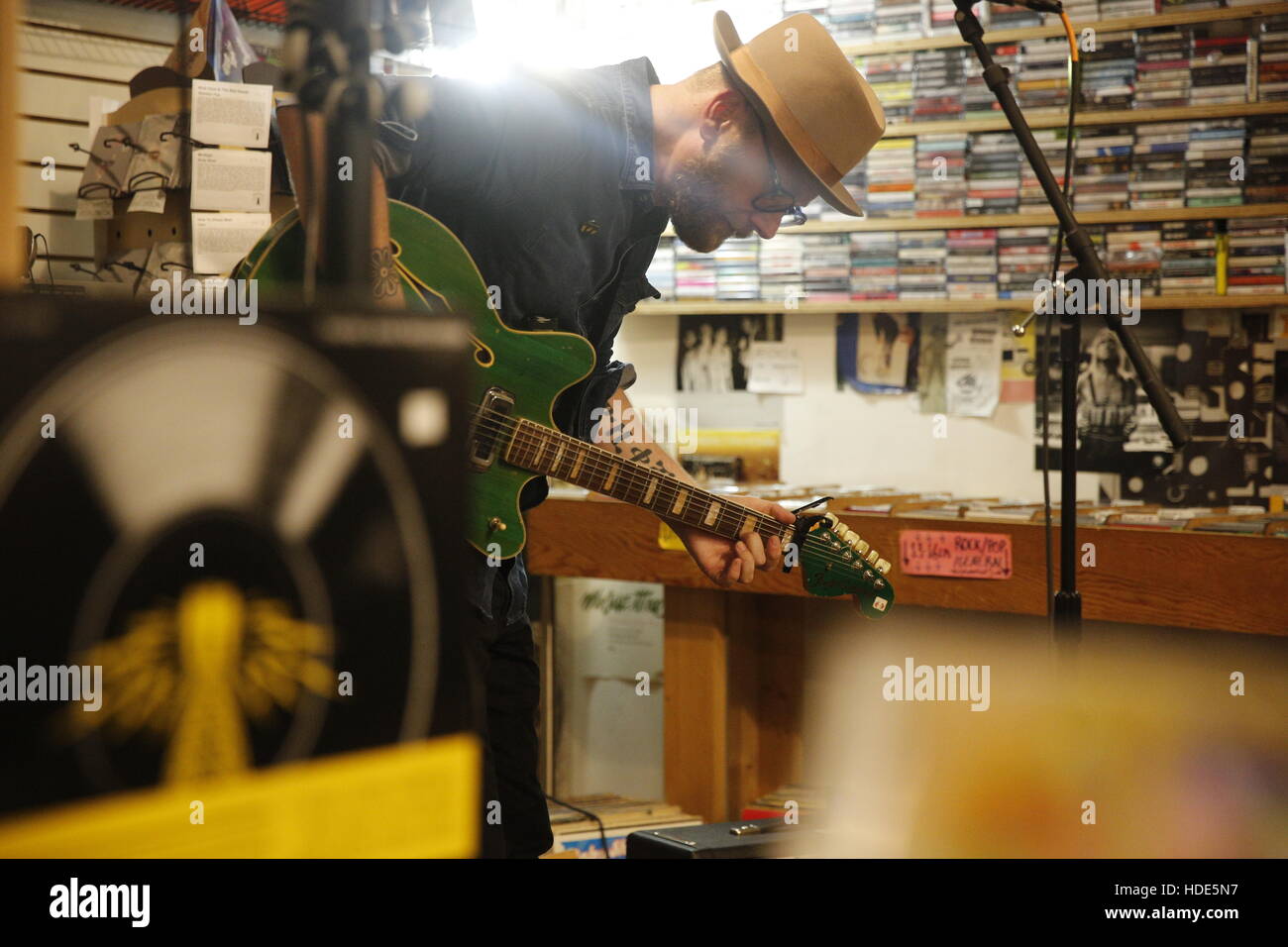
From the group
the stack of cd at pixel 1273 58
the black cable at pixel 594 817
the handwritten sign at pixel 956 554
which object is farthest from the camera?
the stack of cd at pixel 1273 58

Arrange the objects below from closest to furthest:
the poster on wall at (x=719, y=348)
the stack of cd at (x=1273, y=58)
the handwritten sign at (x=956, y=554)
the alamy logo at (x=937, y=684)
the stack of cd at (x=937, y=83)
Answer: the handwritten sign at (x=956, y=554) → the alamy logo at (x=937, y=684) → the stack of cd at (x=1273, y=58) → the stack of cd at (x=937, y=83) → the poster on wall at (x=719, y=348)

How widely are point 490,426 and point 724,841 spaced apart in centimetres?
96

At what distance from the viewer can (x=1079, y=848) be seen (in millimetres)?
2008

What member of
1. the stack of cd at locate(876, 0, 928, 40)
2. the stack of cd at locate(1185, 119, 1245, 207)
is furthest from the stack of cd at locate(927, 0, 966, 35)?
the stack of cd at locate(1185, 119, 1245, 207)

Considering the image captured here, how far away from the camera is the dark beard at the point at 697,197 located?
1.71 m

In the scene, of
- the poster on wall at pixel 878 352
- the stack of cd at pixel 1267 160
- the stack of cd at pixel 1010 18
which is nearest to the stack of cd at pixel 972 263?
the poster on wall at pixel 878 352

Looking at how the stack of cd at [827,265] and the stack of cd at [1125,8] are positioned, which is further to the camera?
the stack of cd at [827,265]

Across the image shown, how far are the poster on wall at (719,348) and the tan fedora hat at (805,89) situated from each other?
2.23m

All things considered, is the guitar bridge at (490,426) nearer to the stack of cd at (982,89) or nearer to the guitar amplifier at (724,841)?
the guitar amplifier at (724,841)

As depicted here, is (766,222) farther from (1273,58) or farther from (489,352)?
(1273,58)

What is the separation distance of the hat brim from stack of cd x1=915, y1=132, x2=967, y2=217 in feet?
5.99

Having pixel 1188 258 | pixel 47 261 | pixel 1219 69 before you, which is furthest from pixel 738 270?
pixel 47 261

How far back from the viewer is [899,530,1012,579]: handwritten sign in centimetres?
234
